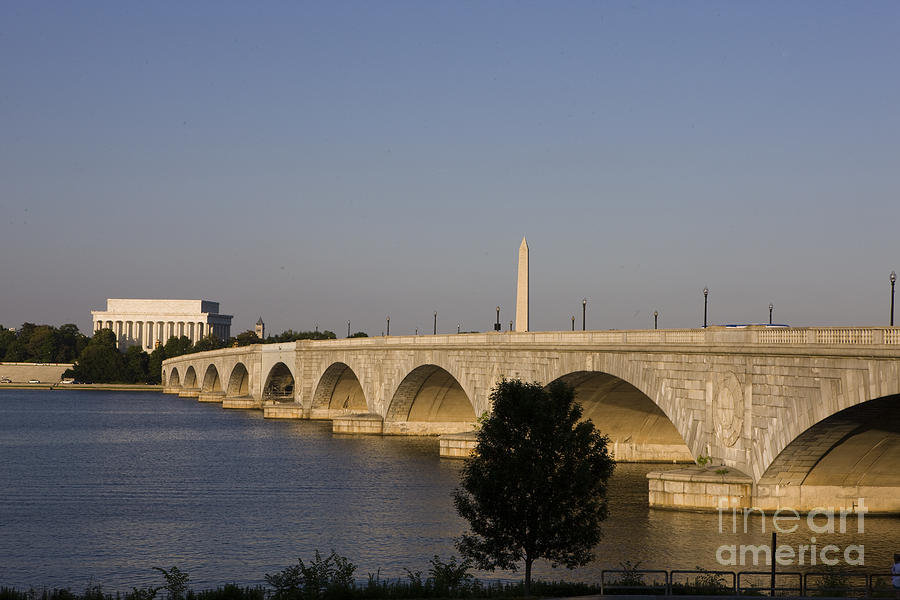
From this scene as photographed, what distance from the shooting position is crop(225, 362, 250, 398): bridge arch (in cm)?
14450

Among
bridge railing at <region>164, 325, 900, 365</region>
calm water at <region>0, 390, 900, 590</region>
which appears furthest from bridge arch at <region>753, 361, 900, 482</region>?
calm water at <region>0, 390, 900, 590</region>

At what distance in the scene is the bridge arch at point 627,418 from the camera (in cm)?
5688

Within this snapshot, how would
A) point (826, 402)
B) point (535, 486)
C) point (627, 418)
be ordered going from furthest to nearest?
point (627, 418), point (826, 402), point (535, 486)

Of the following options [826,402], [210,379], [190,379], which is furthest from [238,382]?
[826,402]

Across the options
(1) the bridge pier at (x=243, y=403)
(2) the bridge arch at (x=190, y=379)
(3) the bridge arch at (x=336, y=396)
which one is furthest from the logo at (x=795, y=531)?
(2) the bridge arch at (x=190, y=379)

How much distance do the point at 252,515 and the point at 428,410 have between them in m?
39.7

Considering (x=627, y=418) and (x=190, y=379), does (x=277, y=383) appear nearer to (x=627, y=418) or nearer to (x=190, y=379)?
(x=190, y=379)

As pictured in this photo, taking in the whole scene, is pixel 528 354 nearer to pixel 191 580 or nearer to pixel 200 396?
pixel 191 580

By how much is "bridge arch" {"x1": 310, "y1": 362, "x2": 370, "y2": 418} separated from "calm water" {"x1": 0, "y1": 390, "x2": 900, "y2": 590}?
73.4 ft

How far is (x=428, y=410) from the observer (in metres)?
85.0

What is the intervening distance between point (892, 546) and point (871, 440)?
3999 millimetres

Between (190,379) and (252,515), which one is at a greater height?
(190,379)

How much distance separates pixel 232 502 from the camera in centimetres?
4981

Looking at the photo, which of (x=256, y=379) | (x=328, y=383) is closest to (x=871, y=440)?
(x=328, y=383)
